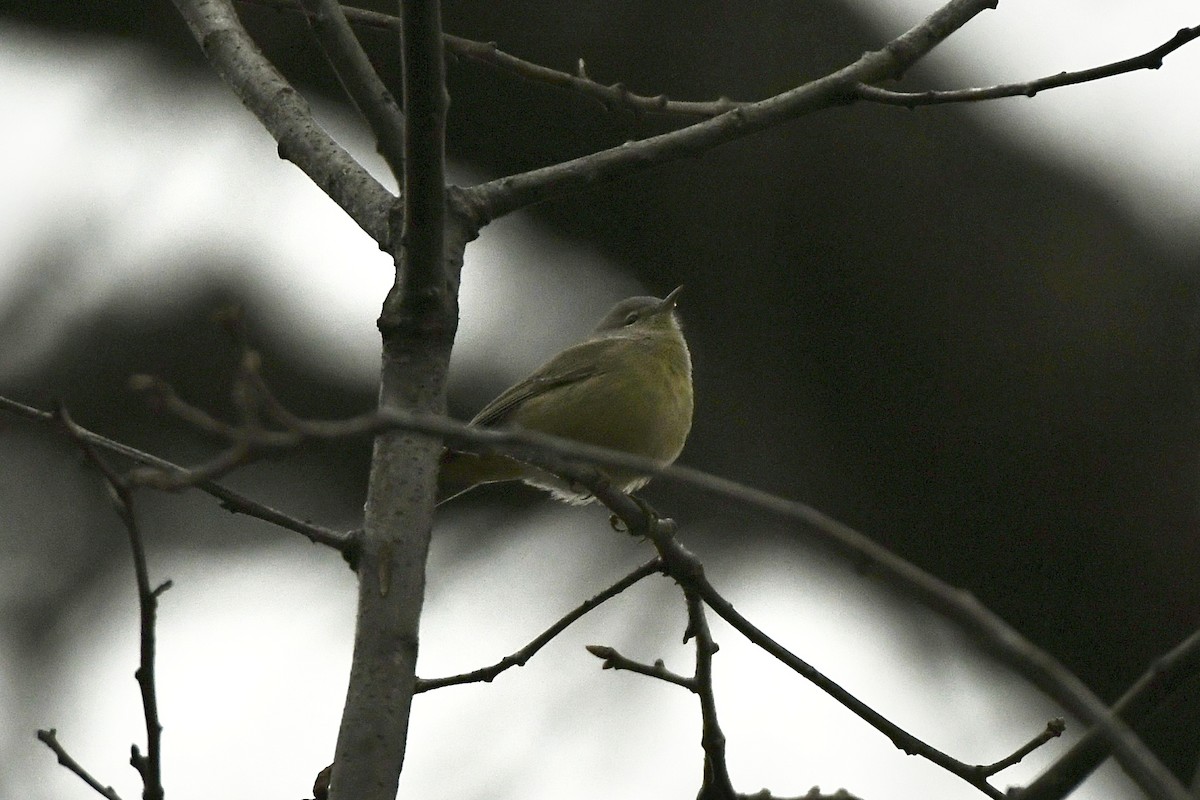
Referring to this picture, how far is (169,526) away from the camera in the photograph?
21.2 feet

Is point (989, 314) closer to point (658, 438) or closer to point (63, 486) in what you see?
point (658, 438)

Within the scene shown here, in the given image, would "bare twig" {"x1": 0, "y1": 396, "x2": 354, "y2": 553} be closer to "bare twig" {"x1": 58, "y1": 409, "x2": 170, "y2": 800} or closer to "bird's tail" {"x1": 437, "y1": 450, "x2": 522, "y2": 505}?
"bare twig" {"x1": 58, "y1": 409, "x2": 170, "y2": 800}

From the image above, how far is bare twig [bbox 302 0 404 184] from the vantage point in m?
2.73

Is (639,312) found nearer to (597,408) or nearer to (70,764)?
(597,408)

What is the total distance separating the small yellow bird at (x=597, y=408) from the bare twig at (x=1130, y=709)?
2.79 meters

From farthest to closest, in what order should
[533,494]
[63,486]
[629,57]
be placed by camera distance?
1. [533,494]
2. [63,486]
3. [629,57]

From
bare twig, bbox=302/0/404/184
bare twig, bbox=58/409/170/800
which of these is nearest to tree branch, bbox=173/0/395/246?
bare twig, bbox=302/0/404/184

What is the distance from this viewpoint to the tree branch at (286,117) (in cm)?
273

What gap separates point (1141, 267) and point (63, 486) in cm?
456

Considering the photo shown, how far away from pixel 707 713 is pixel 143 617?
0.95 m

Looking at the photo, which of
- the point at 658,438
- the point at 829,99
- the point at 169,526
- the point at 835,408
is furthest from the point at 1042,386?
the point at 169,526

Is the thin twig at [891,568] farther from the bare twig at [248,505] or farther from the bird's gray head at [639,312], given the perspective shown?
the bird's gray head at [639,312]

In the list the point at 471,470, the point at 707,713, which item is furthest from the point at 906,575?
the point at 471,470

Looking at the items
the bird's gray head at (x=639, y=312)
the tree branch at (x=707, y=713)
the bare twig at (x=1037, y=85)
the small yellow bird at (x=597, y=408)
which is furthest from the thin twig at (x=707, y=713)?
the bird's gray head at (x=639, y=312)
